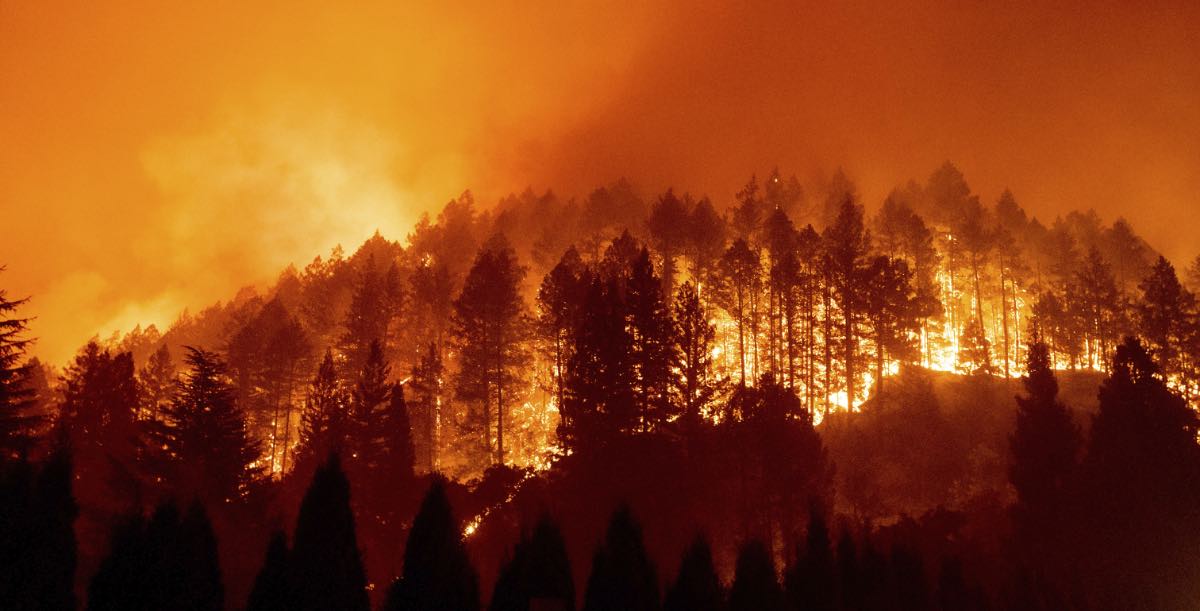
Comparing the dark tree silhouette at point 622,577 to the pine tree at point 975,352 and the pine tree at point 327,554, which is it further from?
the pine tree at point 975,352

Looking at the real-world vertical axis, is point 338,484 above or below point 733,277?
below

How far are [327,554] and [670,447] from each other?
16566 mm

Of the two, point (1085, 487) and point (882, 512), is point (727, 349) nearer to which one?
point (882, 512)

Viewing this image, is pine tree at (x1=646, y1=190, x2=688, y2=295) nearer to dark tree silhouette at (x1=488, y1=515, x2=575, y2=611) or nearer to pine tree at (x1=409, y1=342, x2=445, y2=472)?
pine tree at (x1=409, y1=342, x2=445, y2=472)

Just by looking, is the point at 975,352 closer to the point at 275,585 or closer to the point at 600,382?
the point at 600,382

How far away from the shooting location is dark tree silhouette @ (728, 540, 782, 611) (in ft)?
65.0

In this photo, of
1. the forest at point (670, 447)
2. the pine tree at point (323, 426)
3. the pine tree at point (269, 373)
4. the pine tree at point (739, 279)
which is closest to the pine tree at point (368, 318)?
the forest at point (670, 447)

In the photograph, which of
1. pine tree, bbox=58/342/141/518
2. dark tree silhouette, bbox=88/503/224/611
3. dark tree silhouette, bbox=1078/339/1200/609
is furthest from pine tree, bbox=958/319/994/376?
dark tree silhouette, bbox=88/503/224/611

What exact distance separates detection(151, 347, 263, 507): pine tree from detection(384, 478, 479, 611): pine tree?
15.0 metres

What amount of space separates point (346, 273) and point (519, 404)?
32.6 meters

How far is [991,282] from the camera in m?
66.1

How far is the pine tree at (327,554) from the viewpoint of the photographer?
14906 mm

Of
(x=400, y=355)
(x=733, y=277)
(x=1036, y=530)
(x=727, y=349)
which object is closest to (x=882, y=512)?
(x=1036, y=530)

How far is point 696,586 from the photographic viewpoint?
18.7 m
